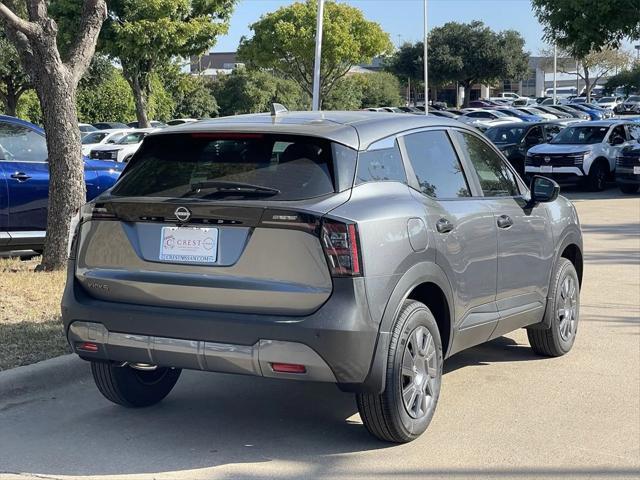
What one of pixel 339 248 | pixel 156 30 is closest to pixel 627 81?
pixel 156 30

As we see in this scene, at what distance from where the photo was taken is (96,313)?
5.01 m

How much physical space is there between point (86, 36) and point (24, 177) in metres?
1.72

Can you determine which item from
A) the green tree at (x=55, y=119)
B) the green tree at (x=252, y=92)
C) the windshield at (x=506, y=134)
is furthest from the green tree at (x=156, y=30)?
the green tree at (x=55, y=119)

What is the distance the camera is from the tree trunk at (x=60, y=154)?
923 centimetres

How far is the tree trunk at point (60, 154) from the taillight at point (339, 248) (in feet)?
17.1

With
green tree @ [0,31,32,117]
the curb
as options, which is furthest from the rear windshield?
green tree @ [0,31,32,117]

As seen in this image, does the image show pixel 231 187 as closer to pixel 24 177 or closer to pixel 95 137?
pixel 24 177

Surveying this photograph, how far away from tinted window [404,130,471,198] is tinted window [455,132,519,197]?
222 millimetres

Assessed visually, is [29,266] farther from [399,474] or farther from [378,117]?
[399,474]

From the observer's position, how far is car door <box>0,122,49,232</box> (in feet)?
33.3

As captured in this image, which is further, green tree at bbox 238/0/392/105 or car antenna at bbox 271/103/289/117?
green tree at bbox 238/0/392/105

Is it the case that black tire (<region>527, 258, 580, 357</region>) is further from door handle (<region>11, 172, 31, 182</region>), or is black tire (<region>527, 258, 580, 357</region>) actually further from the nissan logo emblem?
door handle (<region>11, 172, 31, 182</region>)

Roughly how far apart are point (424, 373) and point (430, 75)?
6381 cm

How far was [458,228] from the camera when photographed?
559 centimetres
